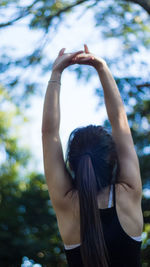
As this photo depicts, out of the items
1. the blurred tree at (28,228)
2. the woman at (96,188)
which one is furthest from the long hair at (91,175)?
the blurred tree at (28,228)

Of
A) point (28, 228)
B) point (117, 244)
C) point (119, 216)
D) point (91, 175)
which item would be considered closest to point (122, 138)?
point (91, 175)

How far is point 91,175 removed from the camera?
4.97 ft

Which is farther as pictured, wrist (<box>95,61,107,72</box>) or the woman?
wrist (<box>95,61,107,72</box>)

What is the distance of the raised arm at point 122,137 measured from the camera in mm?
1547

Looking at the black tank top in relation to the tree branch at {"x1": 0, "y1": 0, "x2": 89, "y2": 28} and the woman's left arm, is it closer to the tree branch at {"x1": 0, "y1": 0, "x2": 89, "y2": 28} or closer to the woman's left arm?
the woman's left arm

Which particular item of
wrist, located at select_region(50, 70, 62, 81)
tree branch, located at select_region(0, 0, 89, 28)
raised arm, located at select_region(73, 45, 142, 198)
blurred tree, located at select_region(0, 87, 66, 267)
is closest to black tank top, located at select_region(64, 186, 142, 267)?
raised arm, located at select_region(73, 45, 142, 198)

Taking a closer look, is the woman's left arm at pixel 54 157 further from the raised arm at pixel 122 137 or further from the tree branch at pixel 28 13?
the tree branch at pixel 28 13

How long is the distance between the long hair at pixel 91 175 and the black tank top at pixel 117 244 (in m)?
0.03

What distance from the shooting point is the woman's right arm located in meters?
1.55

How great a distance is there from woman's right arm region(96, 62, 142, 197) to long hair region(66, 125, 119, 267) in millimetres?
38

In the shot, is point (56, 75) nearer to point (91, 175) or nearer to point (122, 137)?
point (122, 137)

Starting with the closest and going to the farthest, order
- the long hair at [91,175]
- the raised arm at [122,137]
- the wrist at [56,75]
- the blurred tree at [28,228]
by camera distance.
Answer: the long hair at [91,175]
the raised arm at [122,137]
the wrist at [56,75]
the blurred tree at [28,228]

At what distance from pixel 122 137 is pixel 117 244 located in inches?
17.6

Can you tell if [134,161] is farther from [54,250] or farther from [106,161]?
[54,250]
